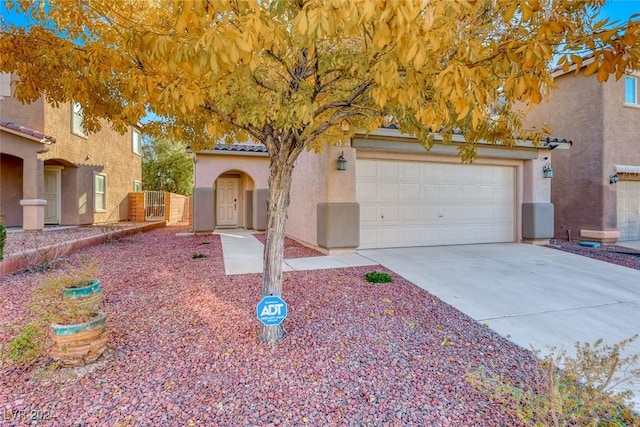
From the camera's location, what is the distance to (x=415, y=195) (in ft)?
29.3

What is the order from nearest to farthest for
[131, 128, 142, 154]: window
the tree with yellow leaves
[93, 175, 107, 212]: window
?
the tree with yellow leaves, [93, 175, 107, 212]: window, [131, 128, 142, 154]: window

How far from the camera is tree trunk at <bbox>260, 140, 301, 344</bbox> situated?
11.2ft

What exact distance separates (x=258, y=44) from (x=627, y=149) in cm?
1429

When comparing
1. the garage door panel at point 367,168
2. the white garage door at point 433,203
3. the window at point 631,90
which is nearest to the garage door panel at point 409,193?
the white garage door at point 433,203

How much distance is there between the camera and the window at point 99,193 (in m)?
15.2

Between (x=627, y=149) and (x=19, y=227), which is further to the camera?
(x=19, y=227)

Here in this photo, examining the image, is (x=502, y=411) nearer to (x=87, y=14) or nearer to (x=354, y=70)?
(x=354, y=70)

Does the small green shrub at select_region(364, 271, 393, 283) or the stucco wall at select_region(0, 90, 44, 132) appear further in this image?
the stucco wall at select_region(0, 90, 44, 132)

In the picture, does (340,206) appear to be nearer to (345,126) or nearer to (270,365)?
(345,126)

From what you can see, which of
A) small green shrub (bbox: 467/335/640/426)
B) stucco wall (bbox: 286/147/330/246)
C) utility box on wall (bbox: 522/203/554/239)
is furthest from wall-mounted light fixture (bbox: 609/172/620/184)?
small green shrub (bbox: 467/335/640/426)

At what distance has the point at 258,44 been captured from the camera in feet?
6.74

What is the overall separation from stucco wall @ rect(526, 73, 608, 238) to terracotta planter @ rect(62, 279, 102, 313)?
13668mm

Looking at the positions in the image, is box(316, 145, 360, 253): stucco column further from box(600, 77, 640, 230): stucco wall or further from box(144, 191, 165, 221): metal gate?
box(144, 191, 165, 221): metal gate

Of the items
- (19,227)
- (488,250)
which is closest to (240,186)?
(19,227)
